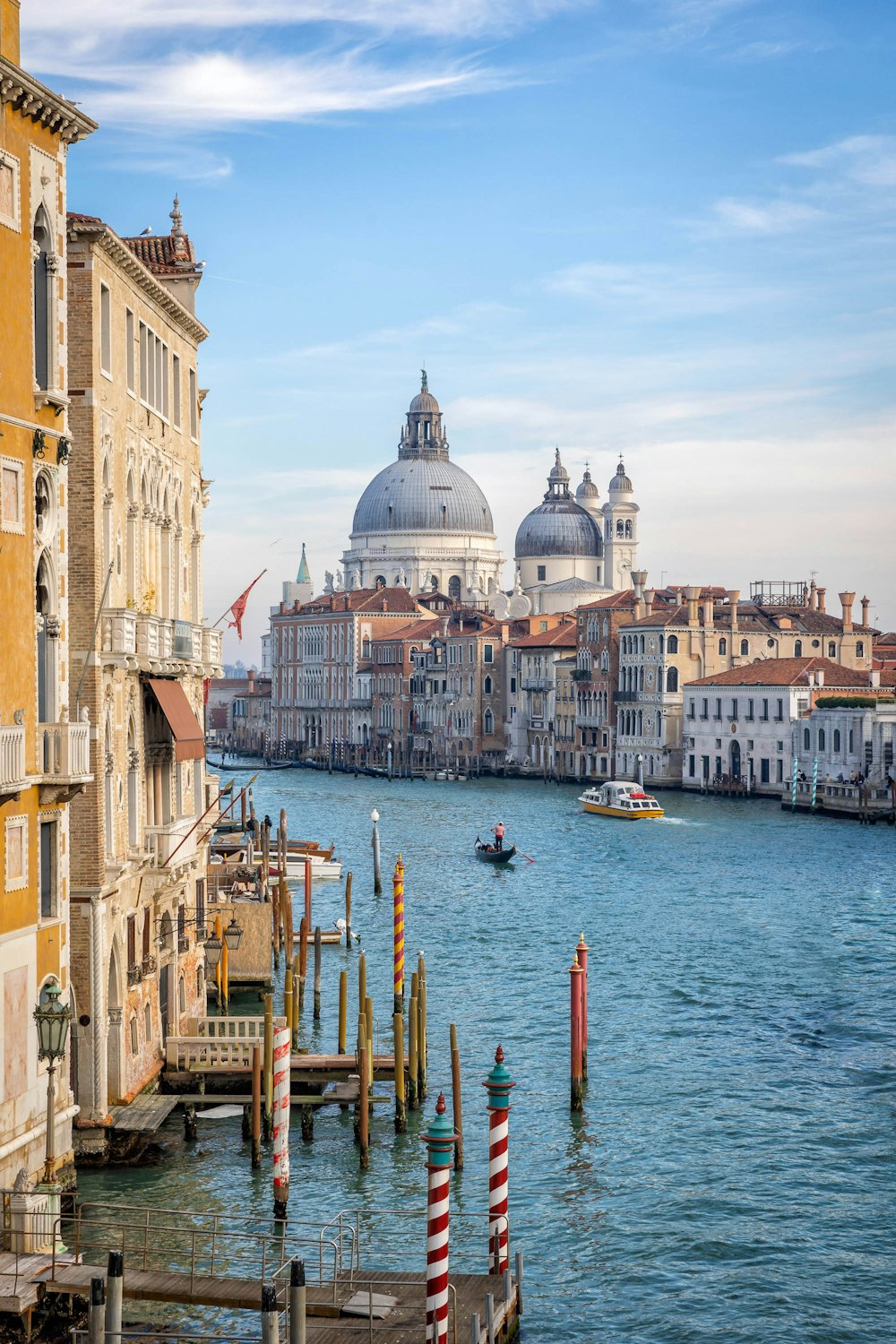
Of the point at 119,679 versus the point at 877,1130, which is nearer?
the point at 119,679

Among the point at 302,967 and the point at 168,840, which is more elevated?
the point at 168,840

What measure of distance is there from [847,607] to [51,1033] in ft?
198

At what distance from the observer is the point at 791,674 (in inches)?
2427

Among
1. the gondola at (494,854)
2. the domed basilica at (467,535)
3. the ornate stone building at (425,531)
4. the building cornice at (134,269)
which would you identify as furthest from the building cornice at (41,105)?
the ornate stone building at (425,531)

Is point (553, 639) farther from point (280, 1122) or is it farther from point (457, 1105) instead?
point (280, 1122)

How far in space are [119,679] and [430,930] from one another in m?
16.0

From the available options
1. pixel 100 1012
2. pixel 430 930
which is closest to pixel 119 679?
pixel 100 1012

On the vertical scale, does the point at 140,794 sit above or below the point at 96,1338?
above

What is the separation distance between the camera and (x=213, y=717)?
422 feet

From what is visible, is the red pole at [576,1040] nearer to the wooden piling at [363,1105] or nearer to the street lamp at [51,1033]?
the wooden piling at [363,1105]

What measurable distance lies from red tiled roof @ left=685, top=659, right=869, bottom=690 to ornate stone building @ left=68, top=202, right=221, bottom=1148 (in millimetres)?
43666

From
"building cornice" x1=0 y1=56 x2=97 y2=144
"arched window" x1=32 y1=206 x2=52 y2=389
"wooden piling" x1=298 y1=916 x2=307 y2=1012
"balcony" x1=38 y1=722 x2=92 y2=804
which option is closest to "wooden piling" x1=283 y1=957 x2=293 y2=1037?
"wooden piling" x1=298 y1=916 x2=307 y2=1012

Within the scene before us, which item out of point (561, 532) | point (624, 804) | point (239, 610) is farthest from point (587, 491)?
point (239, 610)

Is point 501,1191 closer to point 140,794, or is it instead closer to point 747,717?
point 140,794
